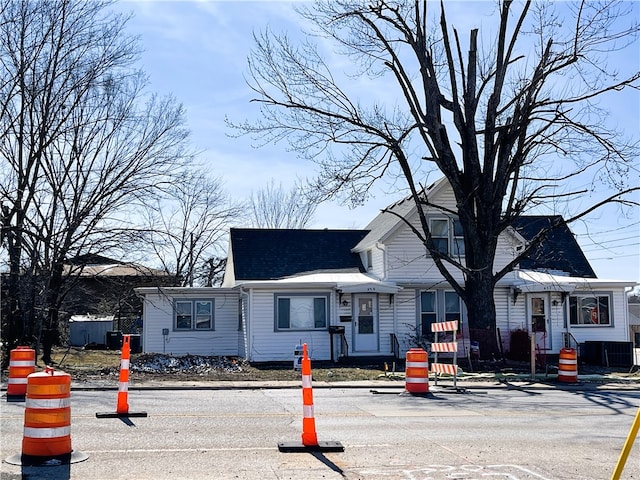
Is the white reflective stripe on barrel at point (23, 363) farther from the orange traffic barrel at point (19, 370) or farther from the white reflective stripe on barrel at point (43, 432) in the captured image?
the white reflective stripe on barrel at point (43, 432)

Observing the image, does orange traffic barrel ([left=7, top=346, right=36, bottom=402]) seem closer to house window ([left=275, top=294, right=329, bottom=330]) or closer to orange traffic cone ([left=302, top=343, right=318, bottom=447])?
orange traffic cone ([left=302, top=343, right=318, bottom=447])

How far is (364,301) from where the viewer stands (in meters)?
29.1

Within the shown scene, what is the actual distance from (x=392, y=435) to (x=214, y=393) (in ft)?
25.2

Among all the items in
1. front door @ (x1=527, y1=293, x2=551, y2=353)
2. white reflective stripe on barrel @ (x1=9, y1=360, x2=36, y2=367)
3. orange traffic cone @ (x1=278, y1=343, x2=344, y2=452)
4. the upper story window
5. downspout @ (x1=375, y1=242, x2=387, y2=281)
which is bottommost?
orange traffic cone @ (x1=278, y1=343, x2=344, y2=452)

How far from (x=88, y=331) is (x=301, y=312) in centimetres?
2261

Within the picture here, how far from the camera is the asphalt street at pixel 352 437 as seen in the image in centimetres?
838

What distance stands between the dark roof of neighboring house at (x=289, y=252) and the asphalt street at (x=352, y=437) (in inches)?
551

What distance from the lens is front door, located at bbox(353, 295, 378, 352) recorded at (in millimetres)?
28812

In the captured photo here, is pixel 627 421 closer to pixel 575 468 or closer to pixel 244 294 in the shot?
pixel 575 468

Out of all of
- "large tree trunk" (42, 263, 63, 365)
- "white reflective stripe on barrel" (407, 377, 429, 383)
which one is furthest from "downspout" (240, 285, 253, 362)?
"white reflective stripe on barrel" (407, 377, 429, 383)

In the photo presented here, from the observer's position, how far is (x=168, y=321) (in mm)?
30672

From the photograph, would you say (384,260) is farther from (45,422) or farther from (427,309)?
(45,422)

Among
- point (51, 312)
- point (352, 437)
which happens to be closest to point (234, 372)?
point (51, 312)

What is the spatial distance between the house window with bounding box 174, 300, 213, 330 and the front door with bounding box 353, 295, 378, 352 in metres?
6.46
